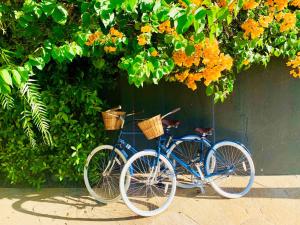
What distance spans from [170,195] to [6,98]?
227 centimetres

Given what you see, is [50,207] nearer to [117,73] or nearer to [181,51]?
[117,73]

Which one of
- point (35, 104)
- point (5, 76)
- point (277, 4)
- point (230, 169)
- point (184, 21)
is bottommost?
point (230, 169)

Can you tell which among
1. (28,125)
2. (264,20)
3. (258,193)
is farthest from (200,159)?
(28,125)

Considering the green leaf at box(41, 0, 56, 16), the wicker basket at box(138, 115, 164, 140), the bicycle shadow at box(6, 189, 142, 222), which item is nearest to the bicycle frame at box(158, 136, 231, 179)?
the wicker basket at box(138, 115, 164, 140)

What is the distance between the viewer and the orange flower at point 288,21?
468 centimetres

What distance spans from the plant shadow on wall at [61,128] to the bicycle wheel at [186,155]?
1079mm

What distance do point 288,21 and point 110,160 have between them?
9.04 feet

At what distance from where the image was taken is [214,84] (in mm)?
5059

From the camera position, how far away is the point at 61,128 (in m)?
5.56

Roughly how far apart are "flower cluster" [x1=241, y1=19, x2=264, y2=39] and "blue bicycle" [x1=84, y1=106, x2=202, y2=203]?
133 centimetres

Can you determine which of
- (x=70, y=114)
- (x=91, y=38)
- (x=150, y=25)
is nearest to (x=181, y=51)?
(x=150, y=25)

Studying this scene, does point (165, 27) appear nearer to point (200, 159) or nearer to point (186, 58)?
point (186, 58)

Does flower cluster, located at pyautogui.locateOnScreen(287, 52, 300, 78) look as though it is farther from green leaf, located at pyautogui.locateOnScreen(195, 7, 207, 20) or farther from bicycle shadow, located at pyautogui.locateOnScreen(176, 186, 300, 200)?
green leaf, located at pyautogui.locateOnScreen(195, 7, 207, 20)

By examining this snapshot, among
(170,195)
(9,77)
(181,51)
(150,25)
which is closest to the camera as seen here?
(9,77)
